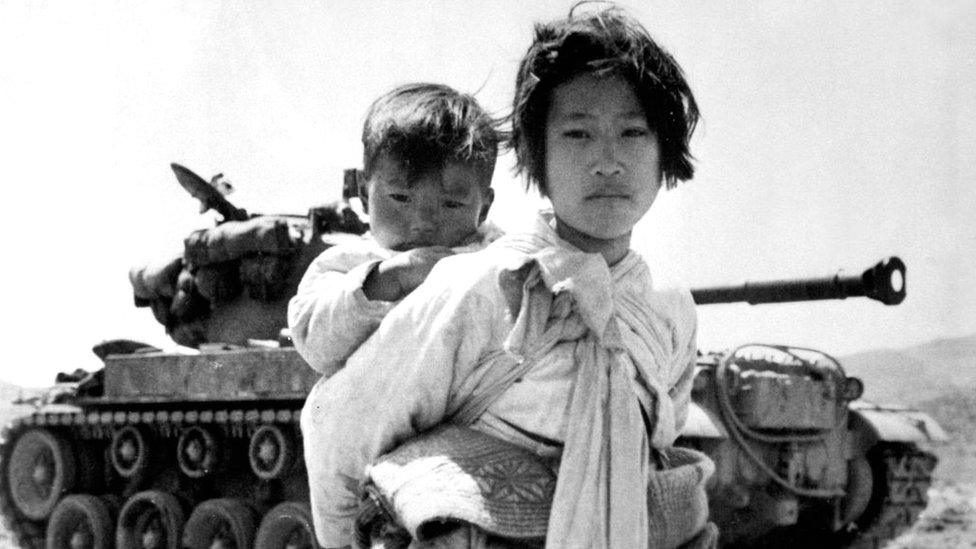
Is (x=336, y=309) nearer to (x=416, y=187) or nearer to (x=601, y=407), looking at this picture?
(x=416, y=187)

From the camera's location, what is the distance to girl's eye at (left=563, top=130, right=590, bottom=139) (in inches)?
82.6

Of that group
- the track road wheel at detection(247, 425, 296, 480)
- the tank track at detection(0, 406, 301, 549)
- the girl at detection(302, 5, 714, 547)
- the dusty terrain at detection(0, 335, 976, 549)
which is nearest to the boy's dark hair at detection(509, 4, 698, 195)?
the girl at detection(302, 5, 714, 547)

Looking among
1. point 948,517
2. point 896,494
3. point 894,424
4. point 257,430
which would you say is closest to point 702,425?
point 894,424

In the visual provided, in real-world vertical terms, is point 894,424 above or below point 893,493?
above

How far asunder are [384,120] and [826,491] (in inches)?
287

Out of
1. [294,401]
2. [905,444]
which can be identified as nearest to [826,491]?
[905,444]

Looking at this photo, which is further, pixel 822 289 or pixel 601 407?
pixel 822 289

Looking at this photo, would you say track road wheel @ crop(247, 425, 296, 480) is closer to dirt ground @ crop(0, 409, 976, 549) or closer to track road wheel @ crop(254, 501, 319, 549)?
track road wheel @ crop(254, 501, 319, 549)

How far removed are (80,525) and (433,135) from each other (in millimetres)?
8338

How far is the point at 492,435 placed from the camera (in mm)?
2037

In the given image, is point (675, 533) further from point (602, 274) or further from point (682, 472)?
point (602, 274)

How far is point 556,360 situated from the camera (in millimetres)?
2045

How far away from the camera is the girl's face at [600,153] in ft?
6.84

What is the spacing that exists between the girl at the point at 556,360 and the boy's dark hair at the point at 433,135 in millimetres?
227
